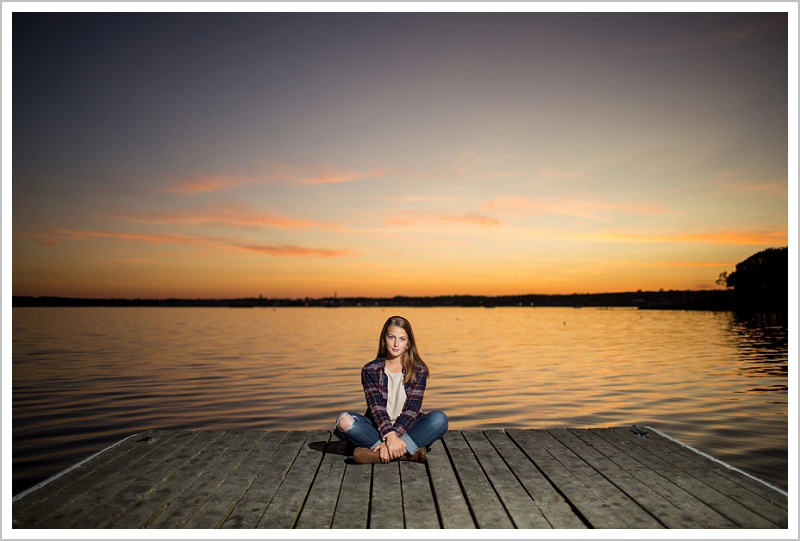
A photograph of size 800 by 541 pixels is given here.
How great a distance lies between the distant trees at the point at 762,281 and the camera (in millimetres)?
125312

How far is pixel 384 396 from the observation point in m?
7.52

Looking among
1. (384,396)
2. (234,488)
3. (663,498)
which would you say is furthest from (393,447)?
(663,498)

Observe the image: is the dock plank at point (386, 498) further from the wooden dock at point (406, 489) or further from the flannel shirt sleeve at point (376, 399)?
the flannel shirt sleeve at point (376, 399)

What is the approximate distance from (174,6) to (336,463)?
21.0 ft

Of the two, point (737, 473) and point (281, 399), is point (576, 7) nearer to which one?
point (737, 473)

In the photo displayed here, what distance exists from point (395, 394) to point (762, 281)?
148189 mm

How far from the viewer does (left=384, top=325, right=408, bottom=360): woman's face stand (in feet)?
23.9

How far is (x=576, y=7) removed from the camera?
309 inches

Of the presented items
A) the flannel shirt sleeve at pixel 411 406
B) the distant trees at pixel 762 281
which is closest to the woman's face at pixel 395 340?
the flannel shirt sleeve at pixel 411 406

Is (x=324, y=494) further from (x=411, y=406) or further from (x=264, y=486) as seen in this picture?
(x=411, y=406)

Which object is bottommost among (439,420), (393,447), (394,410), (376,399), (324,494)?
(324,494)

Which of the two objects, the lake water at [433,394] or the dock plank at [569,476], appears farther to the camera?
the lake water at [433,394]

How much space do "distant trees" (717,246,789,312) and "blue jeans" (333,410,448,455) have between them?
13449cm

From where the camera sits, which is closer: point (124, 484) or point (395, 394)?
point (124, 484)
